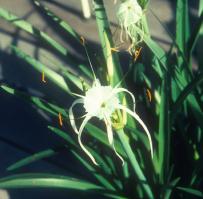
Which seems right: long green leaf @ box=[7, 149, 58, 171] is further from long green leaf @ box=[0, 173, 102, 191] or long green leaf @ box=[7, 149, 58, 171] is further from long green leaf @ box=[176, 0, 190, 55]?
long green leaf @ box=[176, 0, 190, 55]

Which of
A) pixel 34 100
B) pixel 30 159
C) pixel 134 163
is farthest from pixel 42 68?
pixel 134 163

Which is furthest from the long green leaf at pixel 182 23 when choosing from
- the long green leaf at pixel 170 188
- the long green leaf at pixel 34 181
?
the long green leaf at pixel 34 181

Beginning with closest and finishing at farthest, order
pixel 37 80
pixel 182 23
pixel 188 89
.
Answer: pixel 188 89 < pixel 182 23 < pixel 37 80

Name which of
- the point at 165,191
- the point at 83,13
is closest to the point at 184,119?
the point at 165,191

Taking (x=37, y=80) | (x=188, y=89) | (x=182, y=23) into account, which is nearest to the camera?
(x=188, y=89)

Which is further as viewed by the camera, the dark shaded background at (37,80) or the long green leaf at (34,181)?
the dark shaded background at (37,80)

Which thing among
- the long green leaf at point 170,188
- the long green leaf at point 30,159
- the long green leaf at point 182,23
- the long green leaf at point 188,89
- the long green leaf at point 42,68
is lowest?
the long green leaf at point 170,188

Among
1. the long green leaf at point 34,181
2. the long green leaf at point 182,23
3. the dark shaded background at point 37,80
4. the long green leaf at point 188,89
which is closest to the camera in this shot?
the long green leaf at point 188,89

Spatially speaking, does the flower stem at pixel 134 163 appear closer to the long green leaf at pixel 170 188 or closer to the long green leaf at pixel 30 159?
the long green leaf at pixel 170 188

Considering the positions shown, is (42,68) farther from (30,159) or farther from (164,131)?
(164,131)
